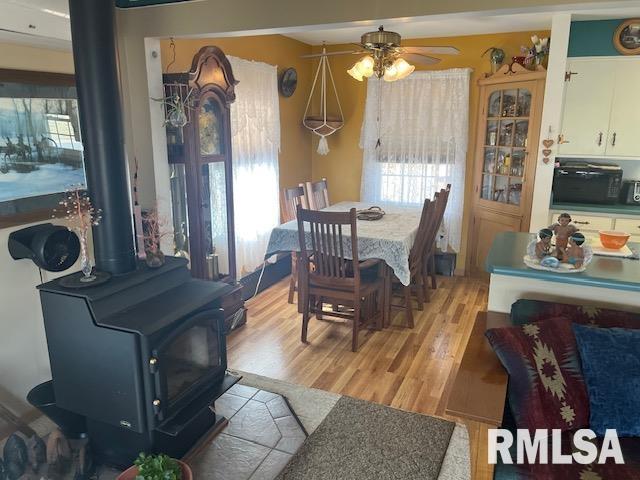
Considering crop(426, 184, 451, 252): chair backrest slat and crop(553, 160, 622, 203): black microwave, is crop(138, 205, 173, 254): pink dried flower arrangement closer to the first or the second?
crop(426, 184, 451, 252): chair backrest slat

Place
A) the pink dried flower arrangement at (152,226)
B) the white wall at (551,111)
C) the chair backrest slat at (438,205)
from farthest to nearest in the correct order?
the chair backrest slat at (438,205) < the white wall at (551,111) < the pink dried flower arrangement at (152,226)

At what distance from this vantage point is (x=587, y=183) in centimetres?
416

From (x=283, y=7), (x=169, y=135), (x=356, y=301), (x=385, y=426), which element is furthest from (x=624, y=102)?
(x=169, y=135)

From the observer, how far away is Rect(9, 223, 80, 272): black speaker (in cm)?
219

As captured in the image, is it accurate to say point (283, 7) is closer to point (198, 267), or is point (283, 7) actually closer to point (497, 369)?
point (198, 267)

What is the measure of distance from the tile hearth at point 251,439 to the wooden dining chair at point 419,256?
1432mm

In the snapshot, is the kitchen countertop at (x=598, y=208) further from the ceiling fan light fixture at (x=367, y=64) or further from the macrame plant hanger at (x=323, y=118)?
the macrame plant hanger at (x=323, y=118)

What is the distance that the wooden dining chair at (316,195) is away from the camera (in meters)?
4.61

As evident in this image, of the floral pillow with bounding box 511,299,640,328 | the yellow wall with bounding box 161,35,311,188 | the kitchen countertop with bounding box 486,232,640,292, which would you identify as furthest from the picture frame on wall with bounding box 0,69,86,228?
the floral pillow with bounding box 511,299,640,328

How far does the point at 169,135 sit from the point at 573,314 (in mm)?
2523

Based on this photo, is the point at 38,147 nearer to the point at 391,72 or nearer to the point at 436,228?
the point at 391,72

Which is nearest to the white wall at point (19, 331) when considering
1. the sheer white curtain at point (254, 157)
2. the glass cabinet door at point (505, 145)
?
the sheer white curtain at point (254, 157)

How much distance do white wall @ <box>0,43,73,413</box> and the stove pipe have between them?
444 mm

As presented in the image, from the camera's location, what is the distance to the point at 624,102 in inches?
157
